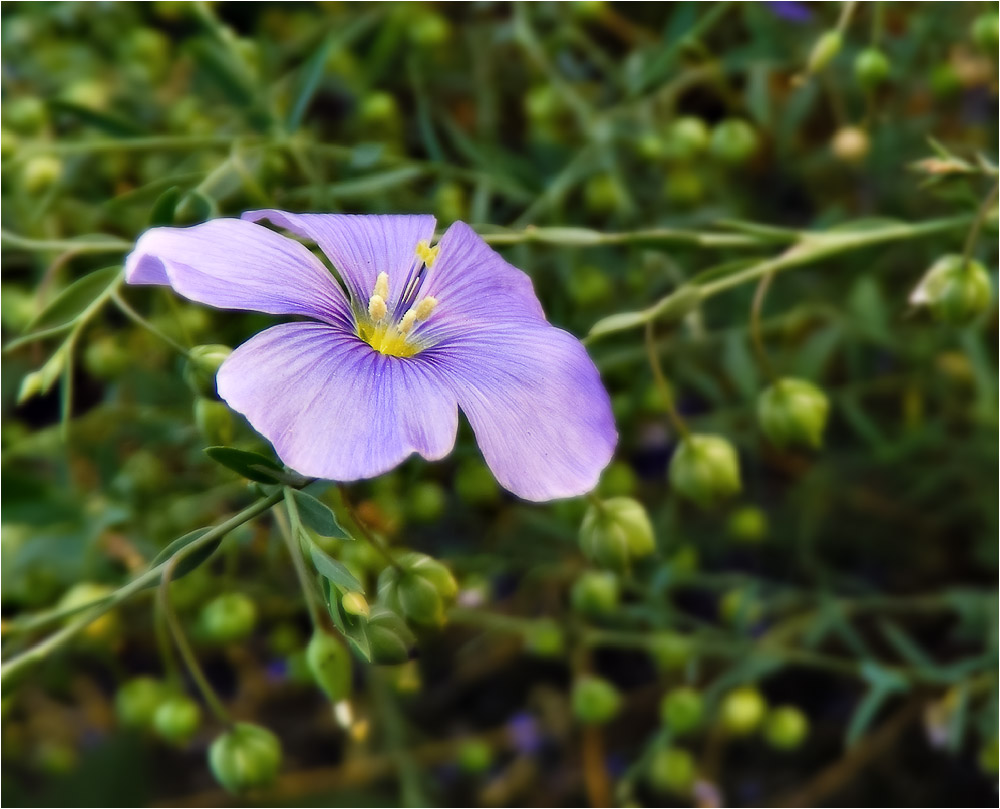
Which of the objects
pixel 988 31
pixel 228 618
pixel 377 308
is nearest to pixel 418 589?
pixel 377 308

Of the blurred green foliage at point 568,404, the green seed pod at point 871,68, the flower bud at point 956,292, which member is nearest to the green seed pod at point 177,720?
the blurred green foliage at point 568,404

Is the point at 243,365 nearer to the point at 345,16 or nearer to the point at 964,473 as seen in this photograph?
the point at 345,16

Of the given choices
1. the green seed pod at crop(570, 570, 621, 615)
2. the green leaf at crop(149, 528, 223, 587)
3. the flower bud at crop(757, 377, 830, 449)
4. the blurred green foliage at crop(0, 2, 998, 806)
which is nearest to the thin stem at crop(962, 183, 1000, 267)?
the blurred green foliage at crop(0, 2, 998, 806)

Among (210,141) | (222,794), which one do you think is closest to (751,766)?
(222,794)

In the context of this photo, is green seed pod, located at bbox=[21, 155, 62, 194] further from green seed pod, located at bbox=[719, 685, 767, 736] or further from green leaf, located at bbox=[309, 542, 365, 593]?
green seed pod, located at bbox=[719, 685, 767, 736]

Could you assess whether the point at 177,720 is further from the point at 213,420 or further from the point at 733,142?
the point at 733,142
